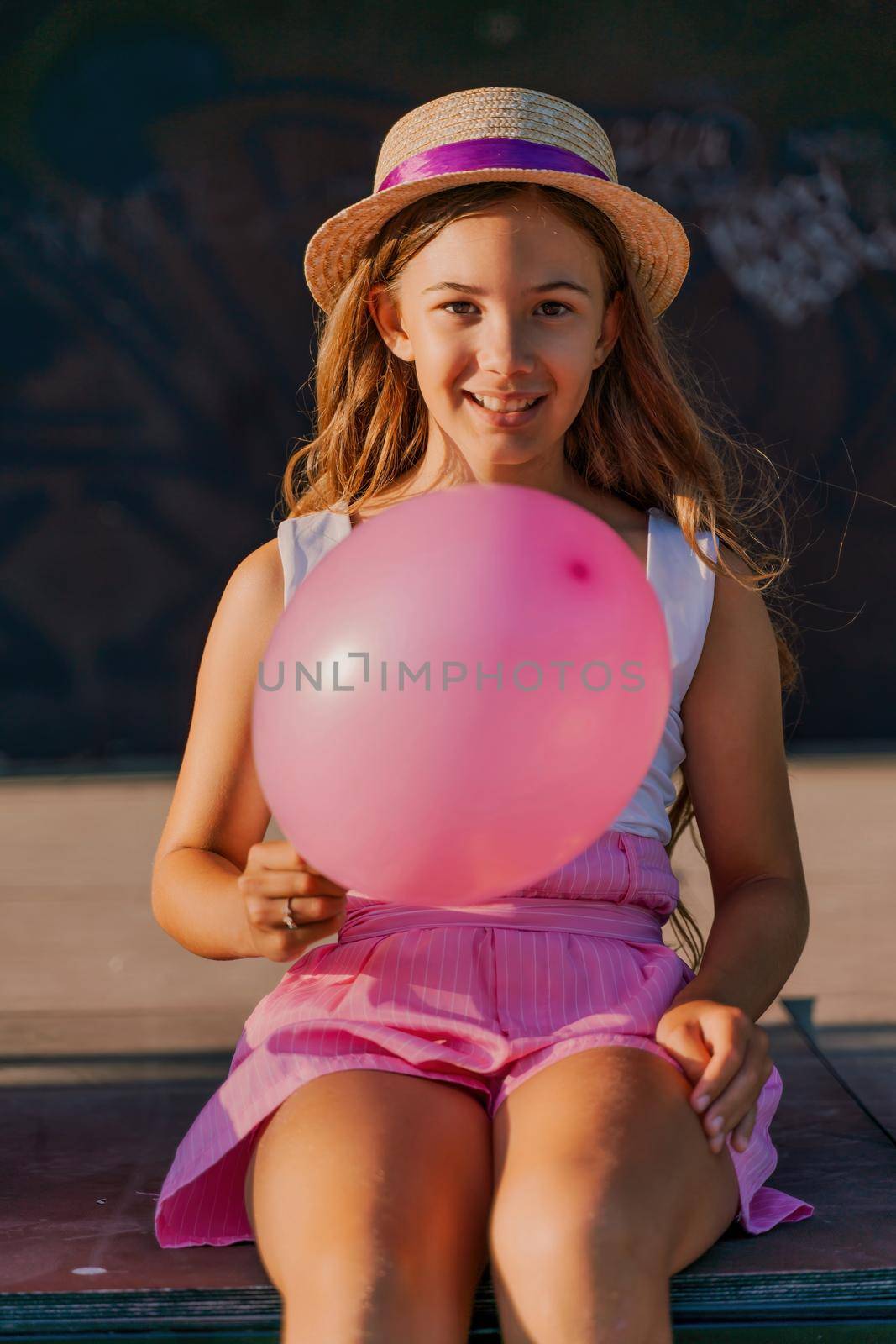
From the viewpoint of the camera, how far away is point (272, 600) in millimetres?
1825

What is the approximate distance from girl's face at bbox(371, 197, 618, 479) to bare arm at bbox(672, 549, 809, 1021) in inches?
12.6

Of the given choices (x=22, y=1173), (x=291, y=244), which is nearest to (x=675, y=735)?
(x=22, y=1173)

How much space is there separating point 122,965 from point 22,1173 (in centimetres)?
132

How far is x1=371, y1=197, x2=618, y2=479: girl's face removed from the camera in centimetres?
167

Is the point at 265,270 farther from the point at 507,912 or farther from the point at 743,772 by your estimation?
the point at 507,912

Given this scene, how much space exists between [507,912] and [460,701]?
50 cm

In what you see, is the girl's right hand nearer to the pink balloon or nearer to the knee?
the pink balloon

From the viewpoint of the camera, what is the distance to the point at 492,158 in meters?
1.72

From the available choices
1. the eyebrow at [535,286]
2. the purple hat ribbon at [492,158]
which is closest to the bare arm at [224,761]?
the eyebrow at [535,286]

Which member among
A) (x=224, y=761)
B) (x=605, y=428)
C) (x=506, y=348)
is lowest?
(x=224, y=761)

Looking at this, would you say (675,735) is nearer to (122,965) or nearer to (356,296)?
(356,296)

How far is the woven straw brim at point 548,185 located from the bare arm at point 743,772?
1.35ft

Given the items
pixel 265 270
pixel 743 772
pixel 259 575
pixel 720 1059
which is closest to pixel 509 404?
pixel 259 575

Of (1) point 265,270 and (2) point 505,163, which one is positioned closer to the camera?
(2) point 505,163
